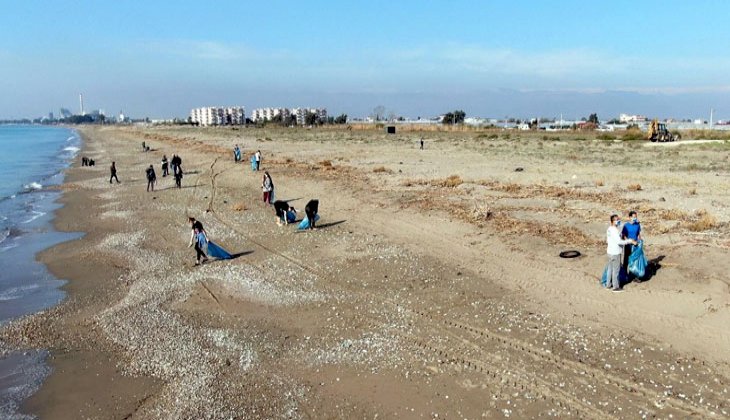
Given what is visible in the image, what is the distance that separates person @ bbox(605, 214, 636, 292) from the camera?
1127 cm

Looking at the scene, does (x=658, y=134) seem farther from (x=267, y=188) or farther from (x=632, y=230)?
(x=632, y=230)

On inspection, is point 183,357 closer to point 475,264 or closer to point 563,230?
point 475,264

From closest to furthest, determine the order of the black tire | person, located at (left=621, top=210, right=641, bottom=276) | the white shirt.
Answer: the white shirt → person, located at (left=621, top=210, right=641, bottom=276) → the black tire

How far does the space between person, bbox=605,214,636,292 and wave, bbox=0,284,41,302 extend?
14081 millimetres

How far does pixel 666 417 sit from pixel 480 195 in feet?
52.9

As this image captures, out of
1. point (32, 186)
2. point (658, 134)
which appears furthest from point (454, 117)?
point (32, 186)

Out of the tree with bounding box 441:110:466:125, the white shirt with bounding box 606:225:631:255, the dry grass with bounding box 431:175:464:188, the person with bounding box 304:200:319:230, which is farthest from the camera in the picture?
the tree with bounding box 441:110:466:125

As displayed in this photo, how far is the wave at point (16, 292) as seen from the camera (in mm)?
13211

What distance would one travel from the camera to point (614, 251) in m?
11.4

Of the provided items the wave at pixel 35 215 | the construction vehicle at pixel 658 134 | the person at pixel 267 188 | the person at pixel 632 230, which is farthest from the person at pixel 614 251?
the construction vehicle at pixel 658 134

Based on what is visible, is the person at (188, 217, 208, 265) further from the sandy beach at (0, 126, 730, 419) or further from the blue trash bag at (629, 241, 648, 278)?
the blue trash bag at (629, 241, 648, 278)

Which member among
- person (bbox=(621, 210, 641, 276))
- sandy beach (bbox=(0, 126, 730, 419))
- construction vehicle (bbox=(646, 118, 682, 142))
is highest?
construction vehicle (bbox=(646, 118, 682, 142))

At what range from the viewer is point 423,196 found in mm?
23344

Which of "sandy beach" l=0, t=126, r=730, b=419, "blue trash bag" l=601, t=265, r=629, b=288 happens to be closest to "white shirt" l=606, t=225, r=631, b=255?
"blue trash bag" l=601, t=265, r=629, b=288
